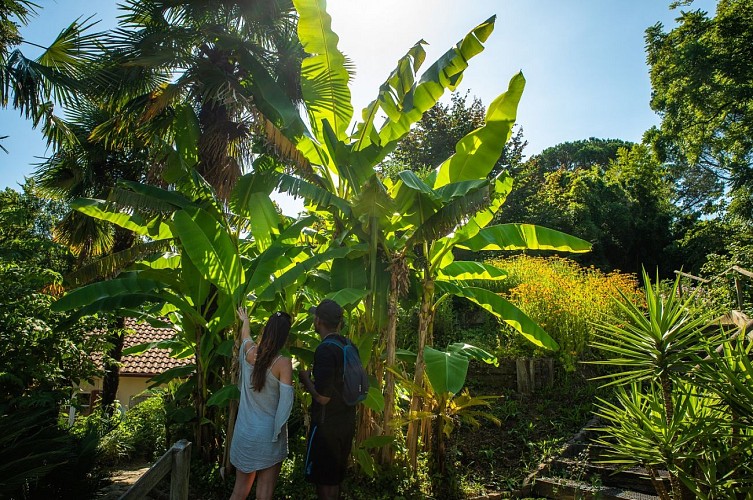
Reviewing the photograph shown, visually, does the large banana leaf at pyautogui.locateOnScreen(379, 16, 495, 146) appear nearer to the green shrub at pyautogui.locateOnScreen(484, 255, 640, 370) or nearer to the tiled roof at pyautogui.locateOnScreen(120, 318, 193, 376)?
the green shrub at pyautogui.locateOnScreen(484, 255, 640, 370)

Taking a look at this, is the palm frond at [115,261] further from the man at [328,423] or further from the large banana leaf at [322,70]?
the man at [328,423]

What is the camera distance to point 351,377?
341cm

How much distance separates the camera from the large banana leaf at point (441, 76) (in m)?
4.77

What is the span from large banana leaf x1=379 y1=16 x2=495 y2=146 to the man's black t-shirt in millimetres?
2718

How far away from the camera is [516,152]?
1886 centimetres

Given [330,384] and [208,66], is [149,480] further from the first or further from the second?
[208,66]

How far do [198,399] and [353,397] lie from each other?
2.94m

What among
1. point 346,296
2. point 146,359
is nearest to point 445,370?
point 346,296

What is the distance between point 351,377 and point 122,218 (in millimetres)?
4077

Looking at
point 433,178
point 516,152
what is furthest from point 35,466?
point 516,152

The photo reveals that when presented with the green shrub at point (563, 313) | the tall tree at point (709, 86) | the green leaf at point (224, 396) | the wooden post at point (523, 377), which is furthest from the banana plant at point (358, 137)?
the tall tree at point (709, 86)

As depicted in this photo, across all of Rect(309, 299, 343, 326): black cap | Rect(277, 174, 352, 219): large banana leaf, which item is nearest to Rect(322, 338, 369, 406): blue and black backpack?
Rect(309, 299, 343, 326): black cap

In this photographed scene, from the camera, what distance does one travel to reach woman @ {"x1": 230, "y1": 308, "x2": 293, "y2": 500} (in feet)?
11.2

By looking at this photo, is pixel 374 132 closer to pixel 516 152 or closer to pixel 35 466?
pixel 35 466
